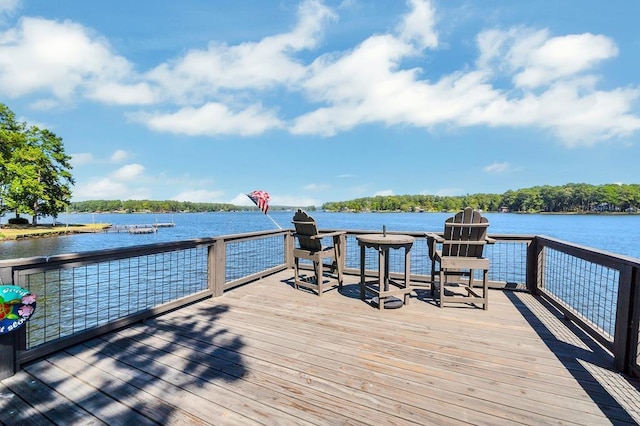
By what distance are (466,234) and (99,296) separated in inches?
410

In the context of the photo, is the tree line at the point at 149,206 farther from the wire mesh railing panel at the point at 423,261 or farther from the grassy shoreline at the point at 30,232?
the wire mesh railing panel at the point at 423,261

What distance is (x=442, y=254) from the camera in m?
3.73

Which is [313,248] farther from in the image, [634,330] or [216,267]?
[634,330]

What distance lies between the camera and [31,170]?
2958 centimetres

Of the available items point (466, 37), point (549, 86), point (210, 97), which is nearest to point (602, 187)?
point (549, 86)

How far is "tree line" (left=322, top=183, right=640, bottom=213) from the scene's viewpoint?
58.9 m

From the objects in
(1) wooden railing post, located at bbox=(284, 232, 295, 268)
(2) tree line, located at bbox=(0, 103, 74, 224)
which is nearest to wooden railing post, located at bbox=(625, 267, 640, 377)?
(1) wooden railing post, located at bbox=(284, 232, 295, 268)

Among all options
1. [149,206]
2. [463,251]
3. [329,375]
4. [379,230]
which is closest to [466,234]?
[463,251]

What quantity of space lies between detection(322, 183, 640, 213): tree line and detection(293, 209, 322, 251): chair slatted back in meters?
54.6

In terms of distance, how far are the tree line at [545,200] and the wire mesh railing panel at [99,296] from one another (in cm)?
5328

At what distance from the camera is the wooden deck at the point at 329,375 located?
5.28 ft

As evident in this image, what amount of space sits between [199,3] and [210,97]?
12.8m

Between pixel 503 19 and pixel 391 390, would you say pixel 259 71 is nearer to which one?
pixel 503 19

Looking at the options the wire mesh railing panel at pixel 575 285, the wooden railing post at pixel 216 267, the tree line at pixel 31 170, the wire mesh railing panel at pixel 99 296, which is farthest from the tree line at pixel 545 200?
the tree line at pixel 31 170
